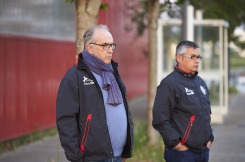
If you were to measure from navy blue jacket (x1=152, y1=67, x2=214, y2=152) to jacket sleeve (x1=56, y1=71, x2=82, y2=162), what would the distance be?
1112 mm

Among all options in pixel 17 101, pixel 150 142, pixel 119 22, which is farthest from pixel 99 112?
pixel 119 22

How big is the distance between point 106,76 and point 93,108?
0.25 meters

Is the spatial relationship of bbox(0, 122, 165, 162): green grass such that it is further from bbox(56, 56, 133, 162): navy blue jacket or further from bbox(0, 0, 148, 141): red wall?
bbox(56, 56, 133, 162): navy blue jacket

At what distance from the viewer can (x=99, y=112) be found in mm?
4340

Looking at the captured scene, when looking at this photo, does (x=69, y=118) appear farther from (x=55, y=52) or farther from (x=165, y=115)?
(x=55, y=52)

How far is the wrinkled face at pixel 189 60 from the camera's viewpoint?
5.39 m

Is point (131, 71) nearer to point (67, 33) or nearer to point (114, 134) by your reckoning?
point (67, 33)

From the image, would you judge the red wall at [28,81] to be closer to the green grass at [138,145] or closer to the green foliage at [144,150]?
the green grass at [138,145]

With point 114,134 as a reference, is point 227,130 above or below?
below

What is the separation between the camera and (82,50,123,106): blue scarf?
4391 millimetres

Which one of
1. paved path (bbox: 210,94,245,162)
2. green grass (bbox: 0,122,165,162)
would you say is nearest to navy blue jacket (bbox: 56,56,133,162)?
green grass (bbox: 0,122,165,162)

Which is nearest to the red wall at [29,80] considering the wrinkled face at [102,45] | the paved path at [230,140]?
the paved path at [230,140]

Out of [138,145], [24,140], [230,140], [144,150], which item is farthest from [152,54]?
[24,140]

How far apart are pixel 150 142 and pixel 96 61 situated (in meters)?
6.95
